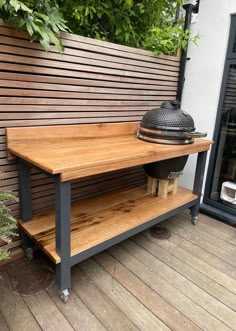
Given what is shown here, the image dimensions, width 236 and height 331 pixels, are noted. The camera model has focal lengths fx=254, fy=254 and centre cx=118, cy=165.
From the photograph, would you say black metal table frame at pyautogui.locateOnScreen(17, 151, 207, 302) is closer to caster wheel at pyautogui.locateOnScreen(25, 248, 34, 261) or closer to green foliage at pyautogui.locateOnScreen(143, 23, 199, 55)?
caster wheel at pyautogui.locateOnScreen(25, 248, 34, 261)

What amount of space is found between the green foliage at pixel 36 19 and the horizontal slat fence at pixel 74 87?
0.37ft

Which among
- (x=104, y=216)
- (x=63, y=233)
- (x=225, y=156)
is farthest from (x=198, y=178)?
(x=63, y=233)

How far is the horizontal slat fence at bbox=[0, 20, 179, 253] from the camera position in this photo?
1.54 metres

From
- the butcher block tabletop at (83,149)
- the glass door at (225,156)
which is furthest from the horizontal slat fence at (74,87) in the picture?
the glass door at (225,156)

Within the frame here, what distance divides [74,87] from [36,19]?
535 millimetres

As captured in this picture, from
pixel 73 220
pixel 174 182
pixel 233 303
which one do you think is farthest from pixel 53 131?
pixel 233 303

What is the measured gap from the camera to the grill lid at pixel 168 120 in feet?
6.20

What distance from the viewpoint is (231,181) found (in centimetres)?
259

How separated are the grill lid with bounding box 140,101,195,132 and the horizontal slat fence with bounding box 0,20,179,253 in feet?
1.20

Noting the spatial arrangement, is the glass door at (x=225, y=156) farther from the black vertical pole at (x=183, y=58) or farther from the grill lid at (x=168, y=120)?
the grill lid at (x=168, y=120)

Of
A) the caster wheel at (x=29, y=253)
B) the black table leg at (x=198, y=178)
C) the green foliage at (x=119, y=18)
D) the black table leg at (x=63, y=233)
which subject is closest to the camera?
the black table leg at (x=63, y=233)

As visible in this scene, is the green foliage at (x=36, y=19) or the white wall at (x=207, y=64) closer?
the green foliage at (x=36, y=19)

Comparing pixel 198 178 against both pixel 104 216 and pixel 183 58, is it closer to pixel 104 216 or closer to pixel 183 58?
pixel 104 216

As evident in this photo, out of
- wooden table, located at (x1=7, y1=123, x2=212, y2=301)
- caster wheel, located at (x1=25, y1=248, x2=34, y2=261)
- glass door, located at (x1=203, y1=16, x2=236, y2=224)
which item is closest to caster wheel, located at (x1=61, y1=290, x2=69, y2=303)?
wooden table, located at (x1=7, y1=123, x2=212, y2=301)
